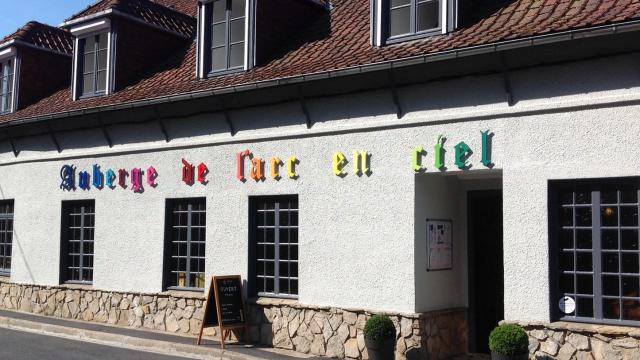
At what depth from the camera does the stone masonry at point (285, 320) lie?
10614 mm

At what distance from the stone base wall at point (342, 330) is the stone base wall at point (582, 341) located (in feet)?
5.33

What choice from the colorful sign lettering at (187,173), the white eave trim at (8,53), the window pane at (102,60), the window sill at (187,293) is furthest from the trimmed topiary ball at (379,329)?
the white eave trim at (8,53)

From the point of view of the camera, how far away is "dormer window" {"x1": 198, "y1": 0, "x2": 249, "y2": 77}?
14.1m

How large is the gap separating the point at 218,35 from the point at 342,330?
6634 mm

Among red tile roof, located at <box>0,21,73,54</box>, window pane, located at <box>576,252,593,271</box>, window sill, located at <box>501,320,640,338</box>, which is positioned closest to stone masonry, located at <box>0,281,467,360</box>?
window sill, located at <box>501,320,640,338</box>

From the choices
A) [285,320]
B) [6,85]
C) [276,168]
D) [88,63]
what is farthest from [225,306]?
[6,85]

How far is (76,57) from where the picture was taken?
674 inches

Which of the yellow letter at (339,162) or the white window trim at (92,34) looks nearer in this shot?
the yellow letter at (339,162)

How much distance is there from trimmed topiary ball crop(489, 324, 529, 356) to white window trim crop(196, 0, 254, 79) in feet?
23.3

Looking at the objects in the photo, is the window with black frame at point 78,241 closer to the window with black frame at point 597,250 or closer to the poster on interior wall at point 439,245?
the poster on interior wall at point 439,245

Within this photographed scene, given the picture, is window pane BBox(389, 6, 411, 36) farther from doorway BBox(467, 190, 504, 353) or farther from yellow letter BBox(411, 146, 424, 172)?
doorway BBox(467, 190, 504, 353)

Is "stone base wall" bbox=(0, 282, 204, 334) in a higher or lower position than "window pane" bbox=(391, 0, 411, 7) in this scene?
lower

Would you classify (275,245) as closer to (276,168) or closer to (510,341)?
(276,168)

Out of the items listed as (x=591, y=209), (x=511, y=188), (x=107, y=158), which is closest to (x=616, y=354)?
(x=591, y=209)
